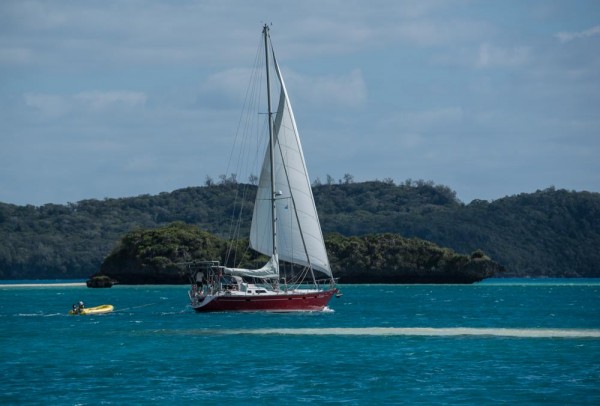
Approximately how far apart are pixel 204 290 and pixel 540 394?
4689cm

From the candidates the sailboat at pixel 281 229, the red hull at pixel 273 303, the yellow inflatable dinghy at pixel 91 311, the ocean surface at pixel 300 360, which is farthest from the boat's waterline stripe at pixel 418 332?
the yellow inflatable dinghy at pixel 91 311

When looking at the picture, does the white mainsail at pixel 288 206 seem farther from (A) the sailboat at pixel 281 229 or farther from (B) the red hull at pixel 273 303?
(B) the red hull at pixel 273 303

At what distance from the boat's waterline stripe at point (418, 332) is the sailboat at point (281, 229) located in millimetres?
10592

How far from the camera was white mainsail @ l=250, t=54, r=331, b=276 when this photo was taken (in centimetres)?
8275

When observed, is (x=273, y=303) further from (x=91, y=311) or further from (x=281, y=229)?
(x=91, y=311)

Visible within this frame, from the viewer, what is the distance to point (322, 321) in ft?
258

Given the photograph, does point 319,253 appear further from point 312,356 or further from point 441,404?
point 441,404

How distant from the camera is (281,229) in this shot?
273ft

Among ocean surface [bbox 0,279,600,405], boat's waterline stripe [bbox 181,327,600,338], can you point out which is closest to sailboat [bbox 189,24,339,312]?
ocean surface [bbox 0,279,600,405]

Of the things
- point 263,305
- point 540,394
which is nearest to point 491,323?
point 263,305

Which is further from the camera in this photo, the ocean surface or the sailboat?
the sailboat

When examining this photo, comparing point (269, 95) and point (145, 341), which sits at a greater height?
point (269, 95)

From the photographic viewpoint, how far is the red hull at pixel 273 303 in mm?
81125

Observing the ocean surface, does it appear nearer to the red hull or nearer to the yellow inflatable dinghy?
the red hull
